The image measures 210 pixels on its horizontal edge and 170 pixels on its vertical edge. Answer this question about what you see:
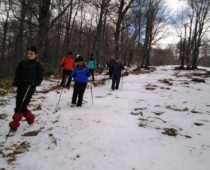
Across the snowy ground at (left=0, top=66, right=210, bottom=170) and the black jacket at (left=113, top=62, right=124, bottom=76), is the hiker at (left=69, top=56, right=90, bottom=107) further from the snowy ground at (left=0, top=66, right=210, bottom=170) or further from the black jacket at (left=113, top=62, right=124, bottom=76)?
the black jacket at (left=113, top=62, right=124, bottom=76)

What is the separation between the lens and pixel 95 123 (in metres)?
6.81

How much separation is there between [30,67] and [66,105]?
309cm

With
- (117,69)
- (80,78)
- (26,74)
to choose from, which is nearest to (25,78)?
(26,74)

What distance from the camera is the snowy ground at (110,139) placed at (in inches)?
183

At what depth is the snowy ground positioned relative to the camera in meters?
4.65

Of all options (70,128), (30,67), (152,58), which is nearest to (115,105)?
(70,128)

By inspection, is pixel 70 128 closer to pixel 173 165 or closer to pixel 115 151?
pixel 115 151

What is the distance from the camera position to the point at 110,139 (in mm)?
5664

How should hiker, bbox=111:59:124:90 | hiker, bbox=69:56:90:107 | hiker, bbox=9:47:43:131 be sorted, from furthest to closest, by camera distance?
hiker, bbox=111:59:124:90 → hiker, bbox=69:56:90:107 → hiker, bbox=9:47:43:131

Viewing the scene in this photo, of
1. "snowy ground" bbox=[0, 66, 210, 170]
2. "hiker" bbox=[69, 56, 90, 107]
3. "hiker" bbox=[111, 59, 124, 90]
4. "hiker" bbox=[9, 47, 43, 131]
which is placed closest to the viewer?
"snowy ground" bbox=[0, 66, 210, 170]

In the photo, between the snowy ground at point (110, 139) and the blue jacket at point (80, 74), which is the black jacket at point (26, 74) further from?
the blue jacket at point (80, 74)

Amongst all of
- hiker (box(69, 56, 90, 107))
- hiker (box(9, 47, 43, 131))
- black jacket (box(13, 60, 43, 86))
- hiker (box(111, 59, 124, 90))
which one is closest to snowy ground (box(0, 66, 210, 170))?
hiker (box(69, 56, 90, 107))

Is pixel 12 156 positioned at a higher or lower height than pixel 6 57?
lower

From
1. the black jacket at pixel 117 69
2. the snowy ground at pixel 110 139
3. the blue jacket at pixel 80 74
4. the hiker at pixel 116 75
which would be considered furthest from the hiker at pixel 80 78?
the black jacket at pixel 117 69
